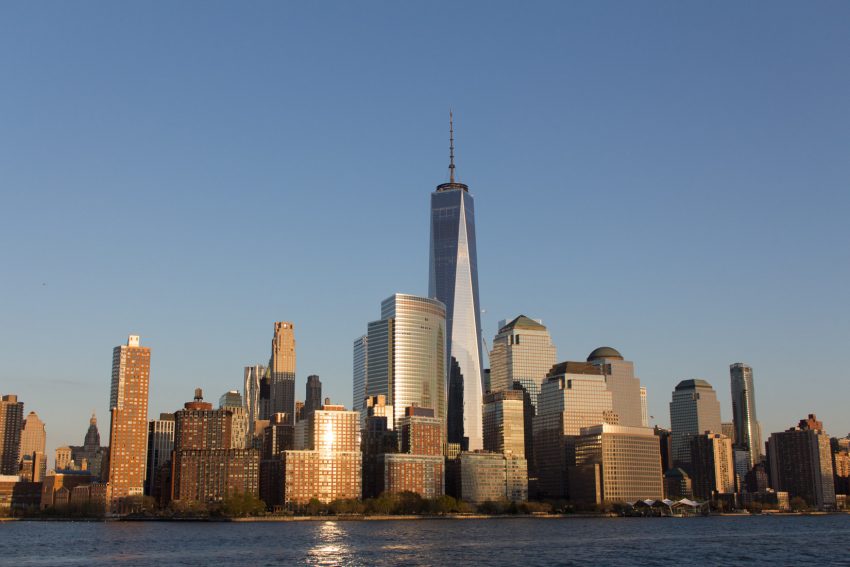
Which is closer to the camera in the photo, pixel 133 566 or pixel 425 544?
pixel 133 566

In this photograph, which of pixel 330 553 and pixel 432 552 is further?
pixel 330 553

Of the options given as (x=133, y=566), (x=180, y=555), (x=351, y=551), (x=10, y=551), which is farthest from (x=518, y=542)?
(x=10, y=551)

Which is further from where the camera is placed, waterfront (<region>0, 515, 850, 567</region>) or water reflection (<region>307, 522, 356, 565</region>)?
waterfront (<region>0, 515, 850, 567</region>)

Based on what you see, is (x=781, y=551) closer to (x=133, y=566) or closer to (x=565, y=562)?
(x=565, y=562)

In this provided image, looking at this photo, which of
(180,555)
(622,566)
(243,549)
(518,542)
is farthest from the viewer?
(518,542)

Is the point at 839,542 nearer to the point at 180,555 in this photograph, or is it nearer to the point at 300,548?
the point at 300,548

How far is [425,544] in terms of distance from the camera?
594 feet

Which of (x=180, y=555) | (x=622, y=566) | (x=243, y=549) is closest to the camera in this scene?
(x=622, y=566)

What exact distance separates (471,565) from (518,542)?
49278 millimetres

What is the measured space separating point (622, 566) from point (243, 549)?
65.8 meters

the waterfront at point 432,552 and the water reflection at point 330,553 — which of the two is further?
the waterfront at point 432,552

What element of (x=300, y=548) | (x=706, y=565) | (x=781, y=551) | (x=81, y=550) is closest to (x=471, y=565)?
(x=706, y=565)

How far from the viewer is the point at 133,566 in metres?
144

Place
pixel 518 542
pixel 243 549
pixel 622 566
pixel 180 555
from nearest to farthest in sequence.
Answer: pixel 622 566 → pixel 180 555 → pixel 243 549 → pixel 518 542
